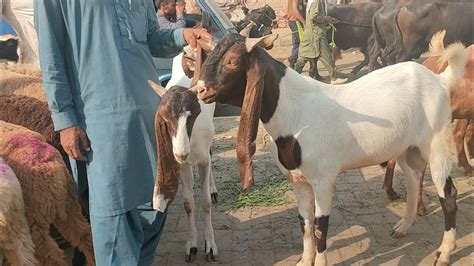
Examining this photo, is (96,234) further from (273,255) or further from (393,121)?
(393,121)

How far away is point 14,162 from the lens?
3102mm

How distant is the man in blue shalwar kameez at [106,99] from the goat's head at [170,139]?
0.17 meters

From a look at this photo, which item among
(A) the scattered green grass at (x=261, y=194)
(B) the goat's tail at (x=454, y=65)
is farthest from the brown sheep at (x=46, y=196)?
(B) the goat's tail at (x=454, y=65)

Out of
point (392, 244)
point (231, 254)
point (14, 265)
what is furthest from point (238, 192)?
point (14, 265)

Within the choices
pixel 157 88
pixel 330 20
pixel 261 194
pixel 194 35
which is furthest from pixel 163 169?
pixel 330 20

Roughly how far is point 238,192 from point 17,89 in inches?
94.6

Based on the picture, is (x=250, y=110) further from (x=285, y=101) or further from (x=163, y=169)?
(x=163, y=169)

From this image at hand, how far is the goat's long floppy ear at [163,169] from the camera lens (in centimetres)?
260

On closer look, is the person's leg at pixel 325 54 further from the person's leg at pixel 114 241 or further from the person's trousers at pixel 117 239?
the person's leg at pixel 114 241

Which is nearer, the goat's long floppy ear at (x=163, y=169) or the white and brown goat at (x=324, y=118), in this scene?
the goat's long floppy ear at (x=163, y=169)

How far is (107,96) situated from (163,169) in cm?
49

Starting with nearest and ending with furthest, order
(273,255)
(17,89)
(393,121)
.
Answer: (393,121) → (273,255) → (17,89)

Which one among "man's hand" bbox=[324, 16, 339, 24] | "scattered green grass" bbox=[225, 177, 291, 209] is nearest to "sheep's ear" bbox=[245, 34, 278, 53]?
"scattered green grass" bbox=[225, 177, 291, 209]

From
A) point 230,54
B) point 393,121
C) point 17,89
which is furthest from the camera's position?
point 17,89
